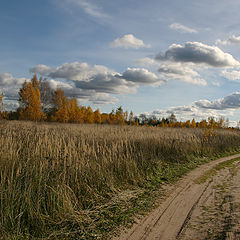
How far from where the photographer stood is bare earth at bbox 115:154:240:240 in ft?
12.7

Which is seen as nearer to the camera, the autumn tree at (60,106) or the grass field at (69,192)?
the grass field at (69,192)

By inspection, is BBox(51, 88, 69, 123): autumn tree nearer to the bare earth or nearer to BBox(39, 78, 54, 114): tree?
BBox(39, 78, 54, 114): tree

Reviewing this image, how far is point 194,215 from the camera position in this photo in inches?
181

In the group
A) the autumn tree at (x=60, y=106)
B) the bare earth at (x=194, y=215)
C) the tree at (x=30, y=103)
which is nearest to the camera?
the bare earth at (x=194, y=215)

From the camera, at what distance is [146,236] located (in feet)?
12.6

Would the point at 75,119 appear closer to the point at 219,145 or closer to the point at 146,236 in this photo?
the point at 219,145

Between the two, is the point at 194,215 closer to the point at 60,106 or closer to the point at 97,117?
the point at 60,106

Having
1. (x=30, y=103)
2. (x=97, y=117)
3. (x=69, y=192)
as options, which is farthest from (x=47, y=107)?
(x=69, y=192)

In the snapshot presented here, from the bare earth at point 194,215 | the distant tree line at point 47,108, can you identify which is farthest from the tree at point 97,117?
the bare earth at point 194,215

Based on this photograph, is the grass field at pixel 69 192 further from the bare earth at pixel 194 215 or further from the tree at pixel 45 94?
the tree at pixel 45 94

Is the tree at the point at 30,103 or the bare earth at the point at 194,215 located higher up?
the tree at the point at 30,103

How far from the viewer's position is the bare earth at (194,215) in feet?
12.7

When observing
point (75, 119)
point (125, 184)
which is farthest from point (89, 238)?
point (75, 119)

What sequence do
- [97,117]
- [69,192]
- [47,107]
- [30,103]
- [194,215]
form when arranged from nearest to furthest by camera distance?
[194,215], [69,192], [30,103], [47,107], [97,117]
